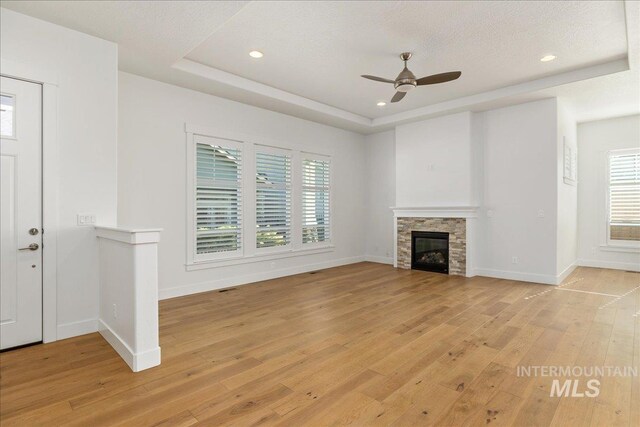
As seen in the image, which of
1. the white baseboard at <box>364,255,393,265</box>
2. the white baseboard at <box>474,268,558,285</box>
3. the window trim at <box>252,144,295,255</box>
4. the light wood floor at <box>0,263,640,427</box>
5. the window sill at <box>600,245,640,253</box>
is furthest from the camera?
the white baseboard at <box>364,255,393,265</box>

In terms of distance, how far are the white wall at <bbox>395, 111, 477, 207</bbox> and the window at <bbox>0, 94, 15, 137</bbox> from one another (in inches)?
245

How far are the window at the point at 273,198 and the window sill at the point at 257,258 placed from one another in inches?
7.4

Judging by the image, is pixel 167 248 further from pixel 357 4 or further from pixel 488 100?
pixel 488 100

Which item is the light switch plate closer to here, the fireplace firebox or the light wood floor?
the light wood floor

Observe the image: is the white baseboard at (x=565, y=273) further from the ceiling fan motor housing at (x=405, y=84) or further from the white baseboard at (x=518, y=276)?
the ceiling fan motor housing at (x=405, y=84)

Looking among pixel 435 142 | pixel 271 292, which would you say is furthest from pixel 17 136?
pixel 435 142

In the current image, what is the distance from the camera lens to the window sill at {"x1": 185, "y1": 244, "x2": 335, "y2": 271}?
4922 mm

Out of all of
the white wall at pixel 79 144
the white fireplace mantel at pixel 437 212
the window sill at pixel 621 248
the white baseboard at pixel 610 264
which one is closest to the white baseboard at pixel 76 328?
the white wall at pixel 79 144

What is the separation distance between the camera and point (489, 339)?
3.10 meters

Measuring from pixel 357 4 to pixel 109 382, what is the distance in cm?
389

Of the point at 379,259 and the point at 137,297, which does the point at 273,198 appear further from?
the point at 137,297

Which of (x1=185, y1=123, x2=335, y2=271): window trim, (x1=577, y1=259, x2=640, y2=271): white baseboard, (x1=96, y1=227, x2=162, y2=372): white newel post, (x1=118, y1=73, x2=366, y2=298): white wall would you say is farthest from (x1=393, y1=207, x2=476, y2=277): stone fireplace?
(x1=96, y1=227, x2=162, y2=372): white newel post

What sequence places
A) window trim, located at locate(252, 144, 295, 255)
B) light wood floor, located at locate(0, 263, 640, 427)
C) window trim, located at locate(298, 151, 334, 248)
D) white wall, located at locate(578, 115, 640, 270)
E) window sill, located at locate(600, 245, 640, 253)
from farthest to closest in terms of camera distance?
window trim, located at locate(298, 151, 334, 248) < white wall, located at locate(578, 115, 640, 270) < window sill, located at locate(600, 245, 640, 253) < window trim, located at locate(252, 144, 295, 255) < light wood floor, located at locate(0, 263, 640, 427)

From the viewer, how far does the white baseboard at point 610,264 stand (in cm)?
627
